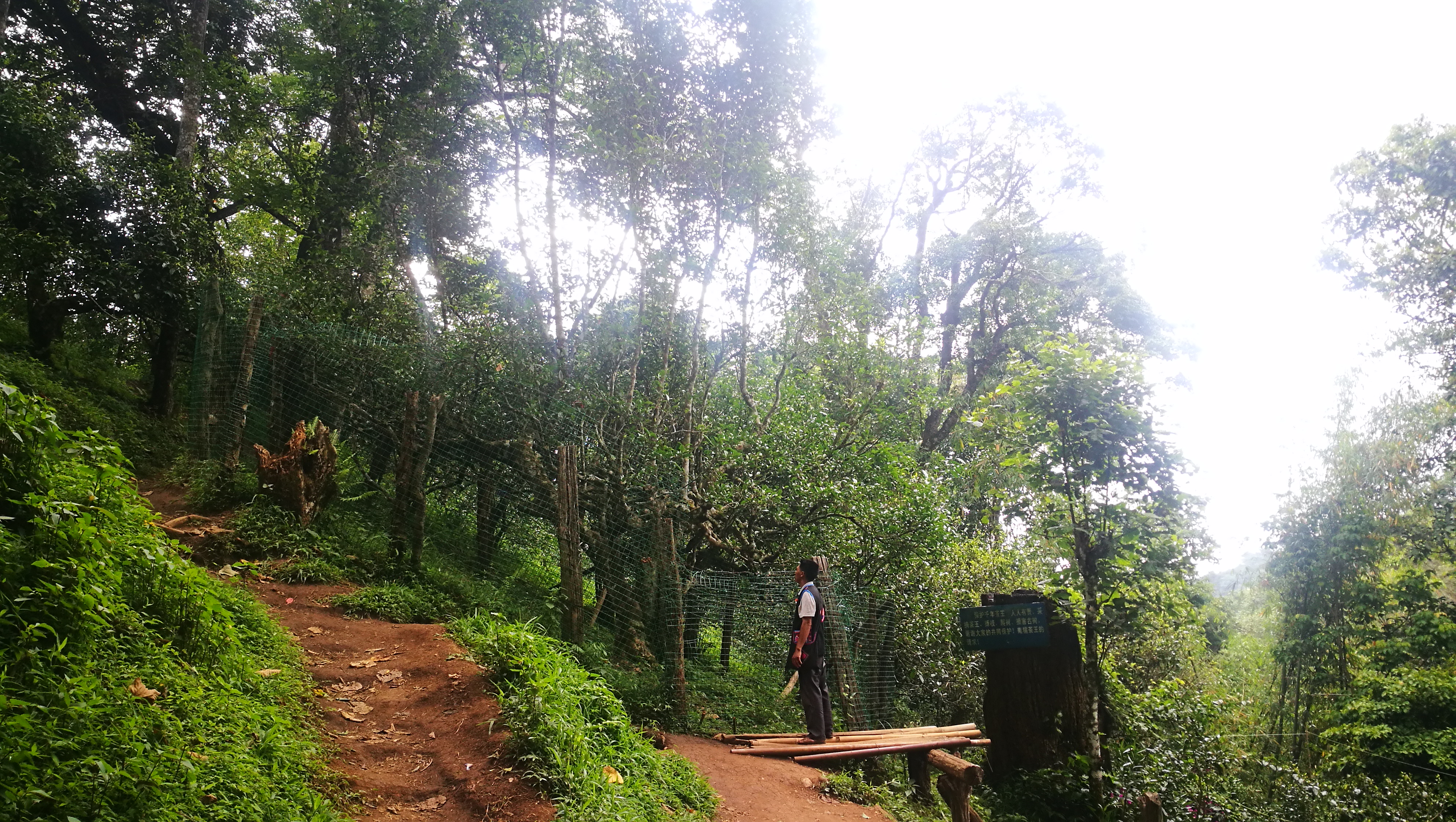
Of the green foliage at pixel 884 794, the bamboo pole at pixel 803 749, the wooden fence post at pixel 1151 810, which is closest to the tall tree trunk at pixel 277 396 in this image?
the bamboo pole at pixel 803 749

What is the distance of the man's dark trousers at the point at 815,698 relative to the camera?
19.6ft

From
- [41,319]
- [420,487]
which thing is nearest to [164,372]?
[41,319]

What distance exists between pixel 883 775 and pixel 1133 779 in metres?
2.30

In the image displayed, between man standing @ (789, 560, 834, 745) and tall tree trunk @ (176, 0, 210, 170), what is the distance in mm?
10929

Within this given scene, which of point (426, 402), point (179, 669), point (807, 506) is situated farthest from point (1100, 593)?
point (426, 402)

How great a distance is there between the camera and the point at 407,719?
13.4ft

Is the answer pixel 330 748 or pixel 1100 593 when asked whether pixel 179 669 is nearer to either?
pixel 330 748

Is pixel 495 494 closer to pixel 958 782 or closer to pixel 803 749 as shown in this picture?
pixel 803 749

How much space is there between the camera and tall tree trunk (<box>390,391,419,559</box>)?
21.7ft

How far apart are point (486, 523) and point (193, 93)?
9.05 meters

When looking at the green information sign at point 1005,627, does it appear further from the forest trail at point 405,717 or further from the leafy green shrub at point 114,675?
the leafy green shrub at point 114,675

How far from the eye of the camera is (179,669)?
3.24 m

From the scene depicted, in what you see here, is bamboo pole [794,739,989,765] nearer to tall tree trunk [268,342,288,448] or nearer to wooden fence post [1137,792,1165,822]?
wooden fence post [1137,792,1165,822]

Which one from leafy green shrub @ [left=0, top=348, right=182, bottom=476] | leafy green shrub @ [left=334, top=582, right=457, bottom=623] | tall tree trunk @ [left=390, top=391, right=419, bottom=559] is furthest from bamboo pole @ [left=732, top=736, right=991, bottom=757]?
leafy green shrub @ [left=0, top=348, right=182, bottom=476]
